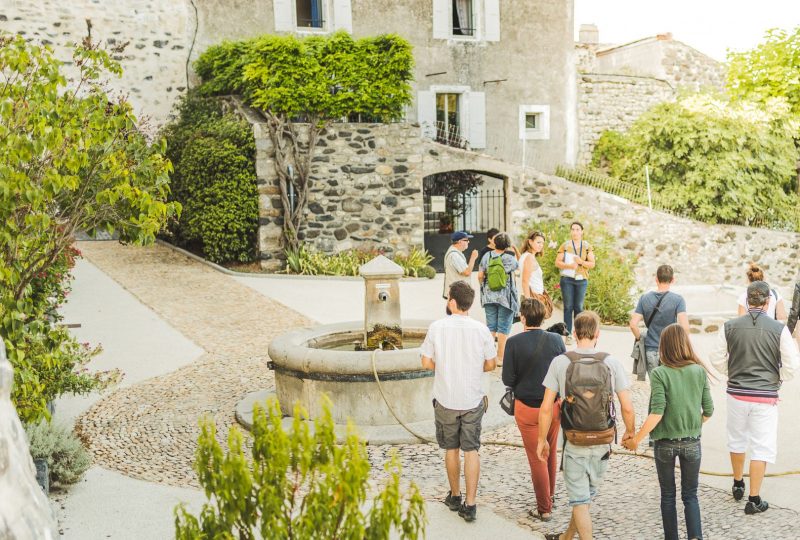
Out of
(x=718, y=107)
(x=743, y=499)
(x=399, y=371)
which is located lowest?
(x=743, y=499)

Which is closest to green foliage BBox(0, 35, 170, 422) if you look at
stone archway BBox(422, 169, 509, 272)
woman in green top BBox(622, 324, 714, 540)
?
woman in green top BBox(622, 324, 714, 540)

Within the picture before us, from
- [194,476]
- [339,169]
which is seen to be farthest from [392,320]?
[339,169]

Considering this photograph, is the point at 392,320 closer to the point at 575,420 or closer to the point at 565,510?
the point at 565,510

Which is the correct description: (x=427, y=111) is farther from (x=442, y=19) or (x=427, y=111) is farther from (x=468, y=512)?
(x=468, y=512)

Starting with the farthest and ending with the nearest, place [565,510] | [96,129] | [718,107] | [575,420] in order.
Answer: [718,107] → [565,510] → [96,129] → [575,420]

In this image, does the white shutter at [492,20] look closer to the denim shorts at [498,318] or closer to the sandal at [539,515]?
the denim shorts at [498,318]

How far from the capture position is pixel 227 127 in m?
16.1

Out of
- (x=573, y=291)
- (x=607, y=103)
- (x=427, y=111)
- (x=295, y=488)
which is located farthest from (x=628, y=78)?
(x=295, y=488)

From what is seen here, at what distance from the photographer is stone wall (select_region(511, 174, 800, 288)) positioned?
17922 mm

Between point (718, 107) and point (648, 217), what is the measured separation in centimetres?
351

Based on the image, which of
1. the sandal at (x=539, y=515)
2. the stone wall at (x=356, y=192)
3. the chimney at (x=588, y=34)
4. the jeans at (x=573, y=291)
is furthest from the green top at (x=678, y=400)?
the chimney at (x=588, y=34)

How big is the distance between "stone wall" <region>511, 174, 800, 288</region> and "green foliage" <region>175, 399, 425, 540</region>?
15.1 meters

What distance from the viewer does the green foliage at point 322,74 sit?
1573cm

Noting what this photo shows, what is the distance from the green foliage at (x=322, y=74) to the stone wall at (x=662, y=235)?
3.68 metres
